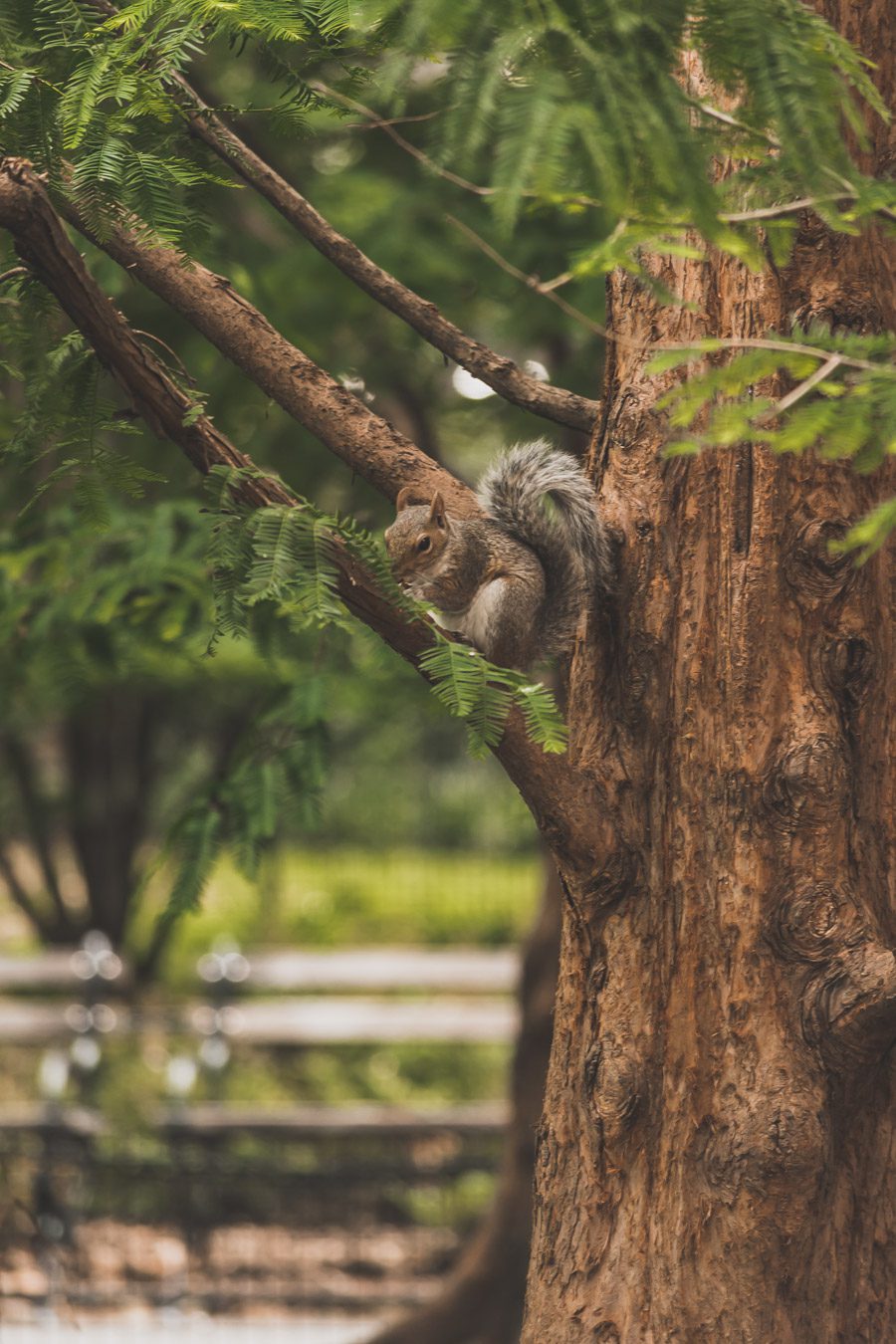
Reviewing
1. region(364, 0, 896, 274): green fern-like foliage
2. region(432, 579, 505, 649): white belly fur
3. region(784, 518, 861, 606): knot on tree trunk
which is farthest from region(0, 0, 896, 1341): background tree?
region(364, 0, 896, 274): green fern-like foliage

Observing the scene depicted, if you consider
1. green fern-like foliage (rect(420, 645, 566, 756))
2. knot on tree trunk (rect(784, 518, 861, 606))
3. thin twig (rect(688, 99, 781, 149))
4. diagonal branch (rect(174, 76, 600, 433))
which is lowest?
green fern-like foliage (rect(420, 645, 566, 756))

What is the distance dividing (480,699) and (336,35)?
3.06 ft

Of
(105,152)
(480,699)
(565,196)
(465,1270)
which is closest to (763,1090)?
(480,699)

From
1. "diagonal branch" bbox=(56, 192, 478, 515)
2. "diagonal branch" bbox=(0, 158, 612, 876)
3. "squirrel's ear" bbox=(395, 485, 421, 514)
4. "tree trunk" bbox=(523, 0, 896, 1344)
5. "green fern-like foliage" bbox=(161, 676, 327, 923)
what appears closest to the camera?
"diagonal branch" bbox=(0, 158, 612, 876)

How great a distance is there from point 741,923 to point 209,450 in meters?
0.94

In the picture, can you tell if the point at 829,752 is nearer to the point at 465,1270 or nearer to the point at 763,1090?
the point at 763,1090

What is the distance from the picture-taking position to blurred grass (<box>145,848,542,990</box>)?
925cm

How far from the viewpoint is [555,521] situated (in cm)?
208

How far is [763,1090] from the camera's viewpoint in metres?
1.82

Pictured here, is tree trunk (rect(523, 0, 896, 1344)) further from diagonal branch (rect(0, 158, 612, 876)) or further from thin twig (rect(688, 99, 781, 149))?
thin twig (rect(688, 99, 781, 149))

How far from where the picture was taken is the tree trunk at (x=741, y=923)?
6.00 feet

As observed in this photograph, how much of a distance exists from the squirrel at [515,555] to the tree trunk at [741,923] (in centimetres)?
9

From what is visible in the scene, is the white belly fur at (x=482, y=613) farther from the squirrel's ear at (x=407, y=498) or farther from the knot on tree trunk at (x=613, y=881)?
the knot on tree trunk at (x=613, y=881)

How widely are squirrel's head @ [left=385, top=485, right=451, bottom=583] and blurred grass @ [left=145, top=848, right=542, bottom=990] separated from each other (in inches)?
254
